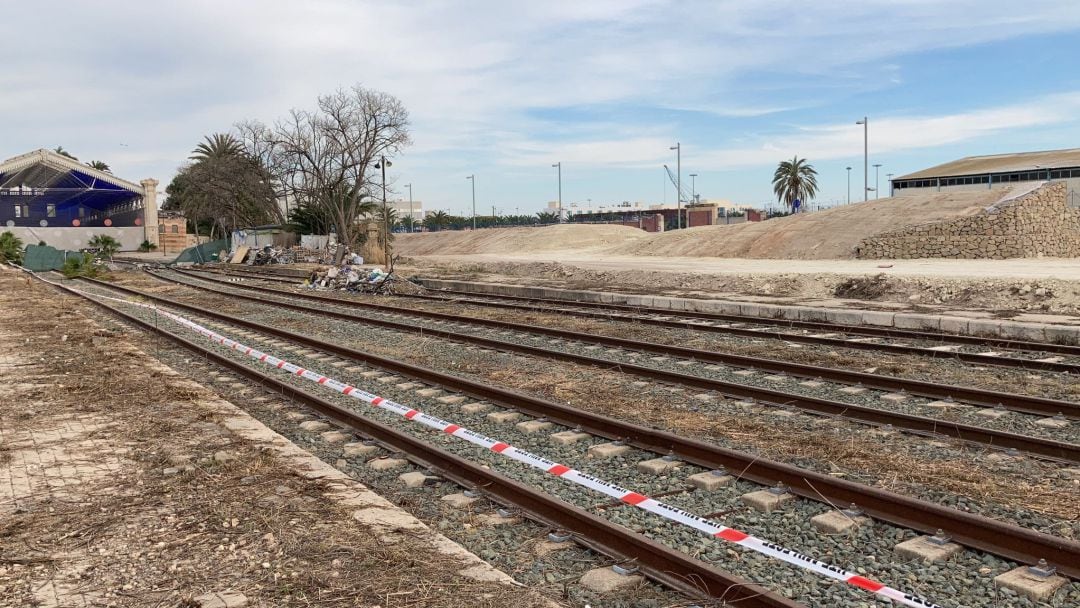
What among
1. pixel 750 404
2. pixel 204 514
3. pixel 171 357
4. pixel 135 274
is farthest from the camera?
pixel 135 274

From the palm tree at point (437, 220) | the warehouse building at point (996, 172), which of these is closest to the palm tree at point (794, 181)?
the warehouse building at point (996, 172)

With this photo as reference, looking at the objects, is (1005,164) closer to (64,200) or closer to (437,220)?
(437,220)

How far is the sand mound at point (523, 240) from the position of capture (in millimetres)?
67812

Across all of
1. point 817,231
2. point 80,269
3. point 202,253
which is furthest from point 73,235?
point 817,231

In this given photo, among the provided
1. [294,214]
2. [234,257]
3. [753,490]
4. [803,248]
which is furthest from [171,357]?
[294,214]

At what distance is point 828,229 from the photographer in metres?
41.4

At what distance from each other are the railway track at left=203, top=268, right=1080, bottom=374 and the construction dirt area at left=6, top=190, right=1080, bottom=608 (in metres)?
0.08

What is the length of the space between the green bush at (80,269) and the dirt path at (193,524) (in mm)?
36762

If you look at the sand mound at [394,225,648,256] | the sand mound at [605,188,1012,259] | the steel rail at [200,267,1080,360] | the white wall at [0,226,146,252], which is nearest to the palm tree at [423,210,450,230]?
the sand mound at [394,225,648,256]

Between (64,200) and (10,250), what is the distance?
32451 millimetres

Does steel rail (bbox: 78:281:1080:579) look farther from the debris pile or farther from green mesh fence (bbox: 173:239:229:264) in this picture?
green mesh fence (bbox: 173:239:229:264)

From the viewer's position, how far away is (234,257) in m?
57.3

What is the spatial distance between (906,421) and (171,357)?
11671 millimetres

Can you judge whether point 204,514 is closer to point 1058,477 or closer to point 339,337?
Result: point 1058,477
